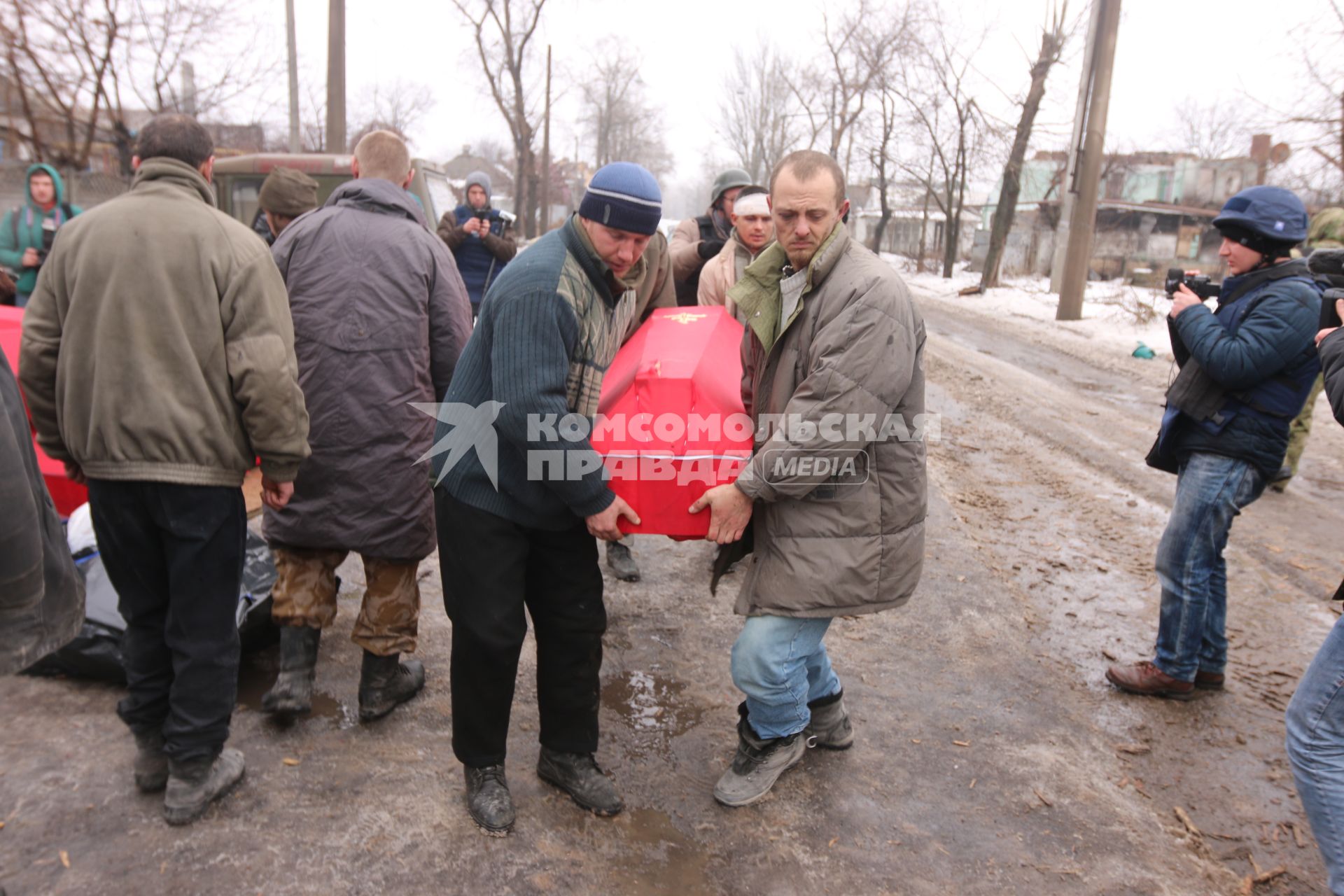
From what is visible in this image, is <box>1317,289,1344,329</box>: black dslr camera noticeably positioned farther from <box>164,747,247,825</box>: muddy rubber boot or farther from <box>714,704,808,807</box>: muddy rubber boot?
<box>164,747,247,825</box>: muddy rubber boot

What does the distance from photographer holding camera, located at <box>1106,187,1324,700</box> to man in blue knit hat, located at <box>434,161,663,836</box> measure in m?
2.22

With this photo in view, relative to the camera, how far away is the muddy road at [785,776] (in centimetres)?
252

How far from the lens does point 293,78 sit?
62.1 feet

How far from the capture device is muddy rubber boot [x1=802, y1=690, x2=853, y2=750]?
10.3 feet

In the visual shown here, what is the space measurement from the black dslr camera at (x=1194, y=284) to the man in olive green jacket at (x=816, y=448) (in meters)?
1.62

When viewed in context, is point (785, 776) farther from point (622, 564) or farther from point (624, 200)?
point (624, 200)

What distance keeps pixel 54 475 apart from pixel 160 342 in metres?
2.11

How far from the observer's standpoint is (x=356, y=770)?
9.63ft

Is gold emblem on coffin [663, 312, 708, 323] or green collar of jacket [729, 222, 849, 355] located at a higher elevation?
green collar of jacket [729, 222, 849, 355]

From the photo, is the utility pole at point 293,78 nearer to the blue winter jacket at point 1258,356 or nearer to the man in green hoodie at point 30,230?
the man in green hoodie at point 30,230

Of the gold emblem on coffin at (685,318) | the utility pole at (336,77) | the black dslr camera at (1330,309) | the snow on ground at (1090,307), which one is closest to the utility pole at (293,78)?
the utility pole at (336,77)

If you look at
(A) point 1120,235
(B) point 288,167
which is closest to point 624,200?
(B) point 288,167

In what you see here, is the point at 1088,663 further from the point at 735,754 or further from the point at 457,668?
the point at 457,668

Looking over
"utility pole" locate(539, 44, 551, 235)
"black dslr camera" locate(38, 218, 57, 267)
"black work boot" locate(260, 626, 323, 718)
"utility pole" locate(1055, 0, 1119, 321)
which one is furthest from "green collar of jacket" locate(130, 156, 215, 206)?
"utility pole" locate(539, 44, 551, 235)
